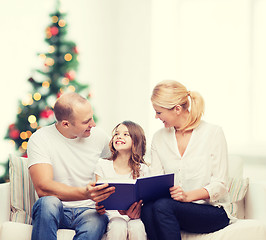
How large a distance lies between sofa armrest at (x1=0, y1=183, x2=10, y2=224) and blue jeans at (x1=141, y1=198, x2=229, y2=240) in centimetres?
75

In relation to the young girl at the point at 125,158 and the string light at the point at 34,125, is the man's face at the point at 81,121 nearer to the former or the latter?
the young girl at the point at 125,158

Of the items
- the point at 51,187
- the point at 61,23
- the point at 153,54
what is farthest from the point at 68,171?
the point at 153,54

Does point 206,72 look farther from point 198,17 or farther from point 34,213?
point 34,213

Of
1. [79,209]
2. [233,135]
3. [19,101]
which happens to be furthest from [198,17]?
[79,209]

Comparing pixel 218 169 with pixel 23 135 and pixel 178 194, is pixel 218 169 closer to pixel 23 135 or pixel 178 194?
pixel 178 194

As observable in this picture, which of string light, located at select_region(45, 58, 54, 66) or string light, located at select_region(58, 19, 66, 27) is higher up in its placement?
string light, located at select_region(58, 19, 66, 27)

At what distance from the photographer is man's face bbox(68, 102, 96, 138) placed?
2.21m

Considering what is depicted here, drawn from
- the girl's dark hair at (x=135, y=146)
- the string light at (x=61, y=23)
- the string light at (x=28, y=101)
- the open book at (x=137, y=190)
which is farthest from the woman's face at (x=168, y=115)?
the string light at (x=61, y=23)

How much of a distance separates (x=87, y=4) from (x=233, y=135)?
7.17 ft

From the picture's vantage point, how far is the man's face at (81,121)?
221cm

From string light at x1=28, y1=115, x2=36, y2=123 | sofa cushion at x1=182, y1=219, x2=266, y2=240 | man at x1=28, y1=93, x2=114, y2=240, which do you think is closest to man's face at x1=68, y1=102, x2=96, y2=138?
man at x1=28, y1=93, x2=114, y2=240

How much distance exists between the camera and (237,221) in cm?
207

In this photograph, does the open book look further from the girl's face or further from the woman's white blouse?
the girl's face

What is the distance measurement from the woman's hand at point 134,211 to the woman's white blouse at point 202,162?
231 mm
